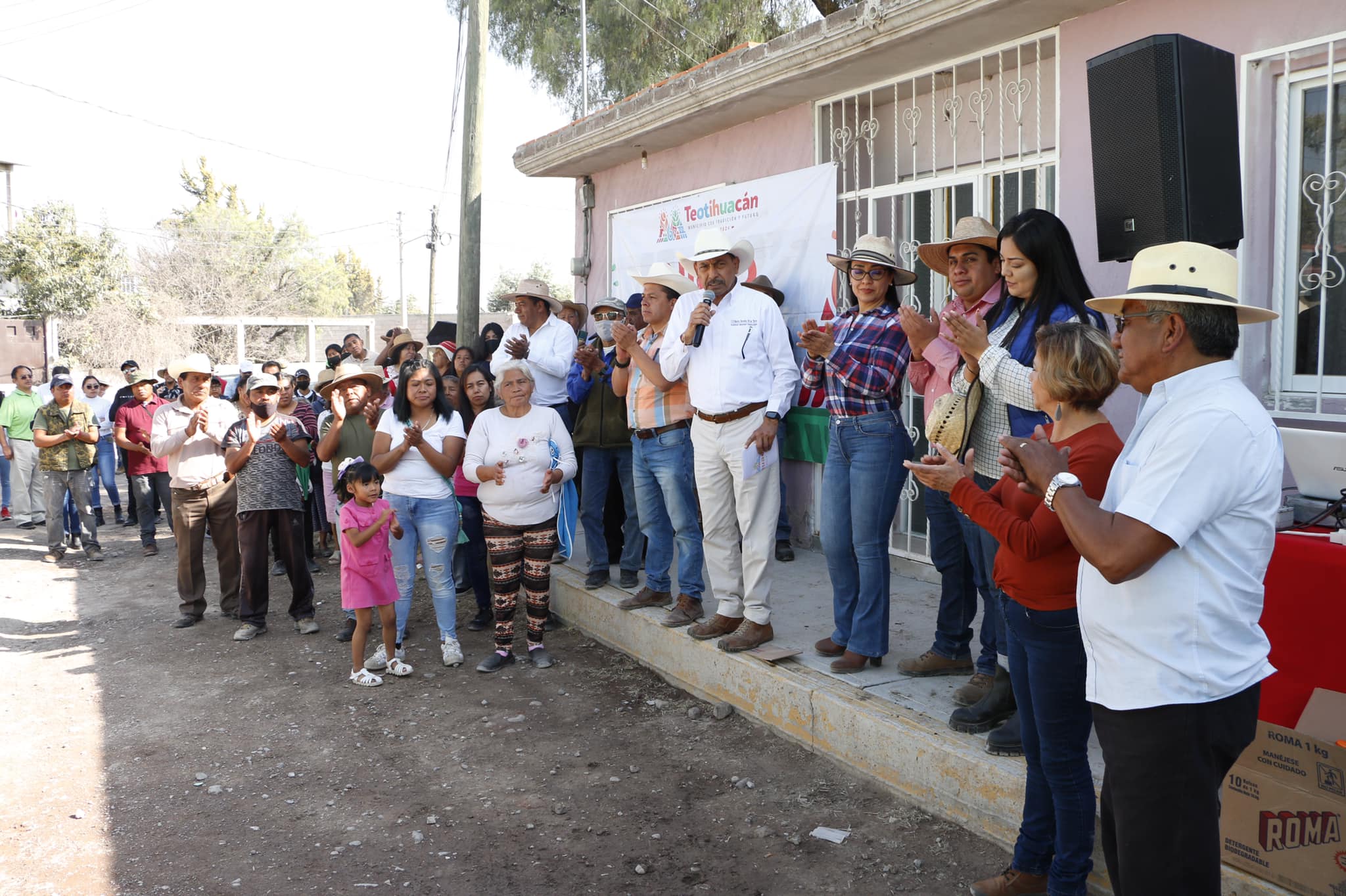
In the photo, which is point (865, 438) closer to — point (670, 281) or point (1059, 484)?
point (670, 281)

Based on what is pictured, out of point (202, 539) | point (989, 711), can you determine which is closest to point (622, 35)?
point (202, 539)

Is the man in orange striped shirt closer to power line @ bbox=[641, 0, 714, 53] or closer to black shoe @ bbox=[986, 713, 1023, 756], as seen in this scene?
black shoe @ bbox=[986, 713, 1023, 756]

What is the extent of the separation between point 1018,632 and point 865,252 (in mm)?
2286

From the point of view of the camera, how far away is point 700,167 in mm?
8945

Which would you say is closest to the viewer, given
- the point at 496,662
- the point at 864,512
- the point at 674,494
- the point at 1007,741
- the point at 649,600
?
the point at 1007,741

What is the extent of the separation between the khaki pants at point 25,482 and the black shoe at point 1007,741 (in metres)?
11.7

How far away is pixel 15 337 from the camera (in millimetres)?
28875

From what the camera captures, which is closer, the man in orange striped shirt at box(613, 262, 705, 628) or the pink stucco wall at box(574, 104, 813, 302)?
the man in orange striped shirt at box(613, 262, 705, 628)

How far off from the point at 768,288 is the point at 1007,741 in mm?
4470

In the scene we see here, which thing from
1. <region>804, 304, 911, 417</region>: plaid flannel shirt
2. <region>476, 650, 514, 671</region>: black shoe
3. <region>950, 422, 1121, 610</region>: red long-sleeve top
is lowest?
<region>476, 650, 514, 671</region>: black shoe

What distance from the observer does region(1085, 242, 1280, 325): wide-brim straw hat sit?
2.33 m

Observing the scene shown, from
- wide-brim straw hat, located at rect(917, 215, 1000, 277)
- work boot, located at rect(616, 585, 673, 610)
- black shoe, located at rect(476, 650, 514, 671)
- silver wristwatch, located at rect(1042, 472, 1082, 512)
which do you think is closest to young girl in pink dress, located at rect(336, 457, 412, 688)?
black shoe, located at rect(476, 650, 514, 671)

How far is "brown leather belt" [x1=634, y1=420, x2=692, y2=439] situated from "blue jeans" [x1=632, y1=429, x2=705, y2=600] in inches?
0.7

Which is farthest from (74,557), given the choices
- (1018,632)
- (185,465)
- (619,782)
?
(1018,632)
